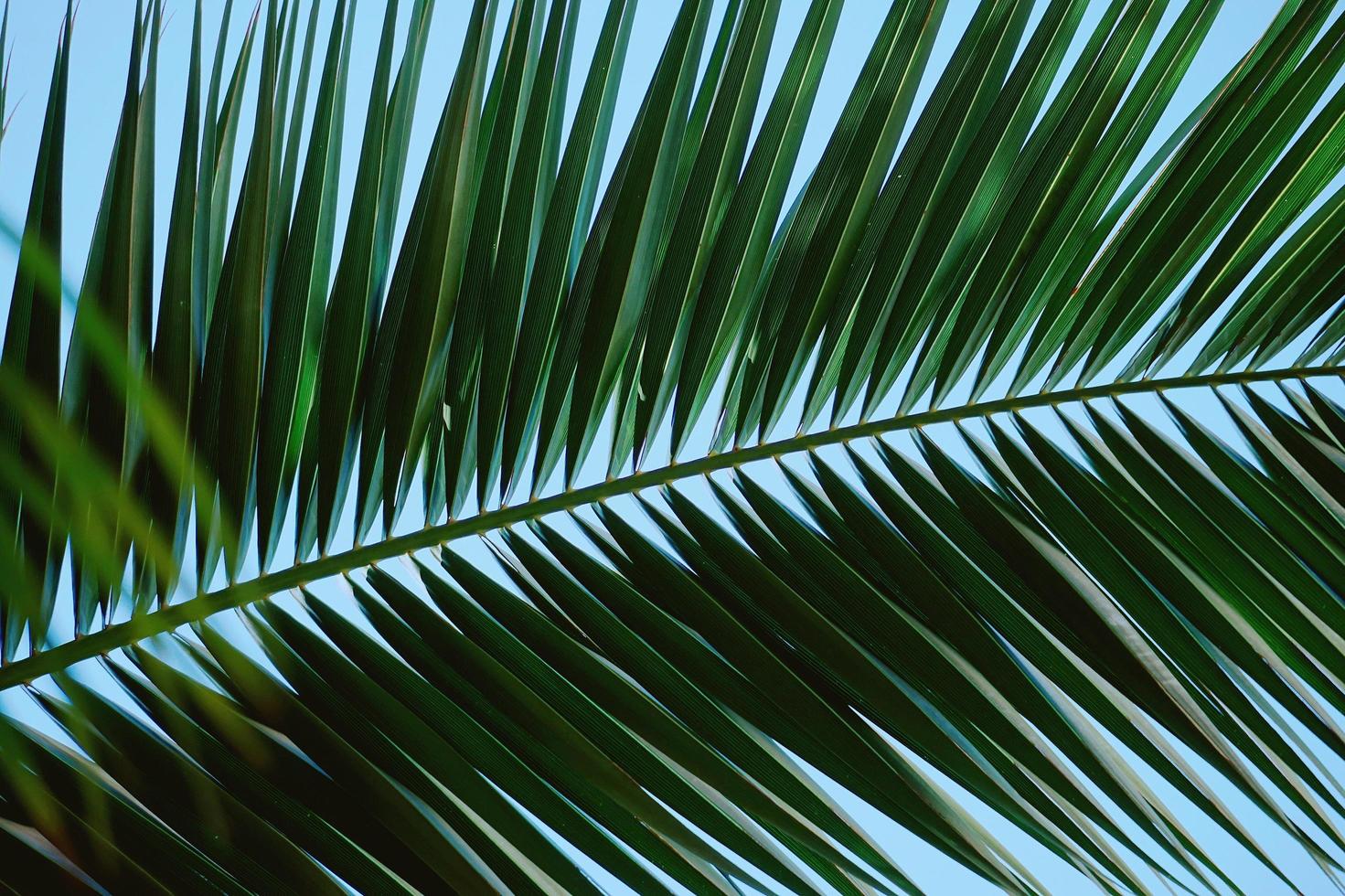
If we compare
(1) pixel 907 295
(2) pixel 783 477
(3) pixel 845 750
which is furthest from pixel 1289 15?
(3) pixel 845 750

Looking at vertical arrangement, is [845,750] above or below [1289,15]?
below

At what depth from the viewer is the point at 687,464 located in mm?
855

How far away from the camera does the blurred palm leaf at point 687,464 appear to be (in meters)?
0.69

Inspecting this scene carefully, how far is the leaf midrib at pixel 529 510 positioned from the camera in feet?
2.34

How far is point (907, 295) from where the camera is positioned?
2.80 feet

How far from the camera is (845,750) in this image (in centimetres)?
71

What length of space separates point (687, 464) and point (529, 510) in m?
0.14

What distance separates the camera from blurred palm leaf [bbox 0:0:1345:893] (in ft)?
2.26

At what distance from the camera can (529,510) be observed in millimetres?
820

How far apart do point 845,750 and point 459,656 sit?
0.28 m

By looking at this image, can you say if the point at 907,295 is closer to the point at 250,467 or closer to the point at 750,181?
the point at 750,181

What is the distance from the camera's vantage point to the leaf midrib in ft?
2.34

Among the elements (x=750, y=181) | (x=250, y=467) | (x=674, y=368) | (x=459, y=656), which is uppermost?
(x=750, y=181)

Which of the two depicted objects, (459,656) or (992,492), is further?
(992,492)
